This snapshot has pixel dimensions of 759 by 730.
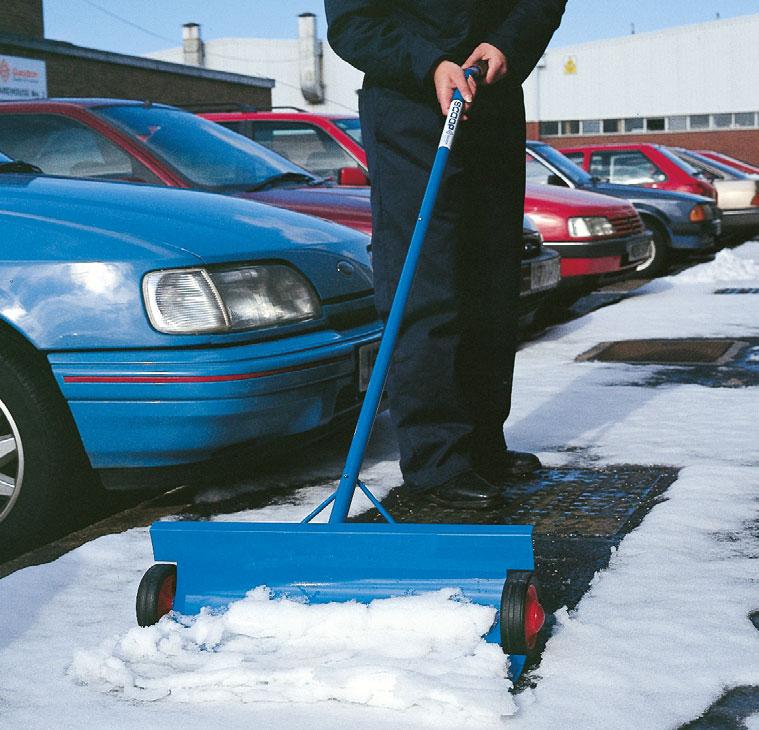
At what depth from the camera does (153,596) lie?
235 centimetres

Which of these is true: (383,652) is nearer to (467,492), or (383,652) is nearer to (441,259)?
(467,492)

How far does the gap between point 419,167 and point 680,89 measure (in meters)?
39.7

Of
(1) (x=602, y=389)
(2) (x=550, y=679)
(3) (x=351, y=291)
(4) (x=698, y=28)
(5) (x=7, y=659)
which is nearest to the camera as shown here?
(2) (x=550, y=679)

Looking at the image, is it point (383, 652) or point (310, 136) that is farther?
point (310, 136)

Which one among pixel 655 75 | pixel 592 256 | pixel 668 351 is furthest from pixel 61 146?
pixel 655 75

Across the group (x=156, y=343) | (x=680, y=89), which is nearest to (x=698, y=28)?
(x=680, y=89)

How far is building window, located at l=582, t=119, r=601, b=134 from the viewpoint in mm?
41656

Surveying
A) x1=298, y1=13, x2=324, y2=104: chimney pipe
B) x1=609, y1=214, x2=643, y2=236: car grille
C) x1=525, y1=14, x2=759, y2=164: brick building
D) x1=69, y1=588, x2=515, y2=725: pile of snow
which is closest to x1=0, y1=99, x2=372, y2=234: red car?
x1=69, y1=588, x2=515, y2=725: pile of snow

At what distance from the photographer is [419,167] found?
3270 millimetres

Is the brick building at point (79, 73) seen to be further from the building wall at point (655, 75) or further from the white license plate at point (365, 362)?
the white license plate at point (365, 362)

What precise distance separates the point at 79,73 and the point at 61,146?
55.2 feet

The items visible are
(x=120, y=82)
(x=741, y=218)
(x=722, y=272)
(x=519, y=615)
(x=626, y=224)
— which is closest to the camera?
(x=519, y=615)

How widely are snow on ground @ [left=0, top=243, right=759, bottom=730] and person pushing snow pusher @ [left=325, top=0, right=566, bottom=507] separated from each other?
60 cm

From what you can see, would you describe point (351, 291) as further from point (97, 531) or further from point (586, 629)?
point (586, 629)
